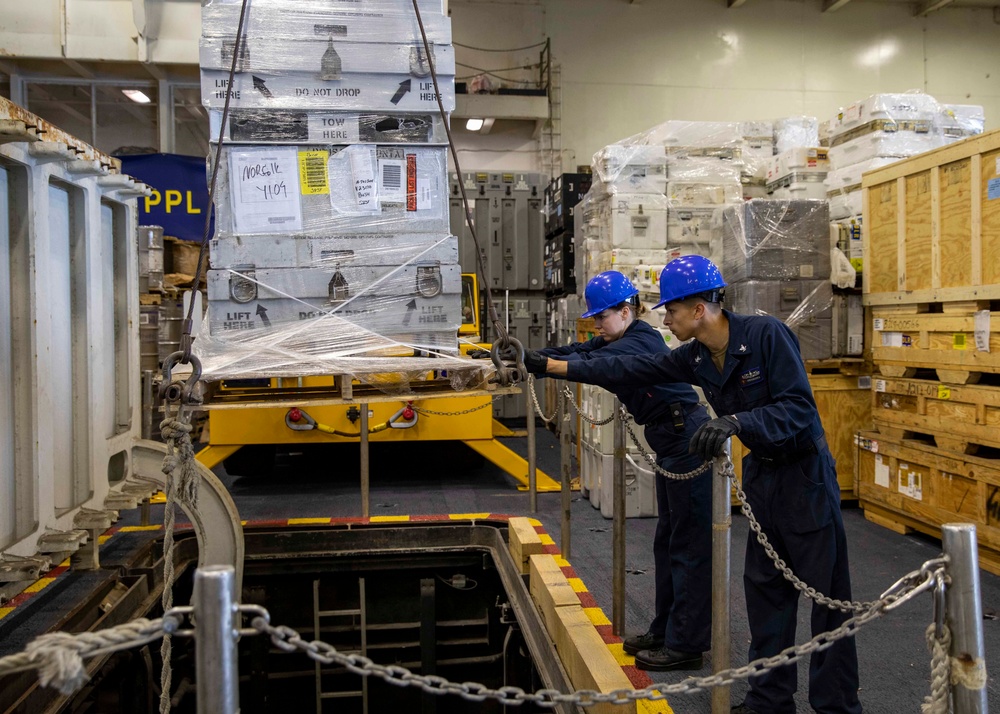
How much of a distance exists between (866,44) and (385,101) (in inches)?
583

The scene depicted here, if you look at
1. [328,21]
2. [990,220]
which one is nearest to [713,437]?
[328,21]

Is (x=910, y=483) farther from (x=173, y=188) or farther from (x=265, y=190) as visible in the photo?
(x=173, y=188)

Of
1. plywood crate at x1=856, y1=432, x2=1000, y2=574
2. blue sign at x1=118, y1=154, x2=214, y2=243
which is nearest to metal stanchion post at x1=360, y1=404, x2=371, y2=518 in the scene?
plywood crate at x1=856, y1=432, x2=1000, y2=574

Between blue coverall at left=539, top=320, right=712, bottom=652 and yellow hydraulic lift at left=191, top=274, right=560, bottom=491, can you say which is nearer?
blue coverall at left=539, top=320, right=712, bottom=652

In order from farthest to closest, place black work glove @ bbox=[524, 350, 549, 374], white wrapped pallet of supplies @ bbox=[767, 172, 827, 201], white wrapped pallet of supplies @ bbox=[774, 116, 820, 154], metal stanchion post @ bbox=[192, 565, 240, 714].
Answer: white wrapped pallet of supplies @ bbox=[774, 116, 820, 154], white wrapped pallet of supplies @ bbox=[767, 172, 827, 201], black work glove @ bbox=[524, 350, 549, 374], metal stanchion post @ bbox=[192, 565, 240, 714]

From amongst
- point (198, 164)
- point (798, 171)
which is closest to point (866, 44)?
point (798, 171)

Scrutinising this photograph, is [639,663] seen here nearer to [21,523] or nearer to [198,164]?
[21,523]

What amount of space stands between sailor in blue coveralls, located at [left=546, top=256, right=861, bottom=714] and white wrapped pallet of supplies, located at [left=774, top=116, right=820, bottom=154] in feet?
19.3

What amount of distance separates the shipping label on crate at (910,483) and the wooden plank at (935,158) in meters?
2.33

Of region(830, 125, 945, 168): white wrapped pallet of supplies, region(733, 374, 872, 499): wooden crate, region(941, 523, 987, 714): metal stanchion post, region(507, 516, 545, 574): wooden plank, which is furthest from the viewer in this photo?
region(830, 125, 945, 168): white wrapped pallet of supplies

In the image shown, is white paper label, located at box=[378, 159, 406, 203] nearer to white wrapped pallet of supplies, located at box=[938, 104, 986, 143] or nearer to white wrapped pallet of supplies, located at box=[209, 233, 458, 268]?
white wrapped pallet of supplies, located at box=[209, 233, 458, 268]

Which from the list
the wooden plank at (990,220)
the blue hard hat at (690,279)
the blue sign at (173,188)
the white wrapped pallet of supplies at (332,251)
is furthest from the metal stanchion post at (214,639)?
the blue sign at (173,188)

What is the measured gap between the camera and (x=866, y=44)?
1516cm

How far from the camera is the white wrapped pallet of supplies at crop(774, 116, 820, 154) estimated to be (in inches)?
336
